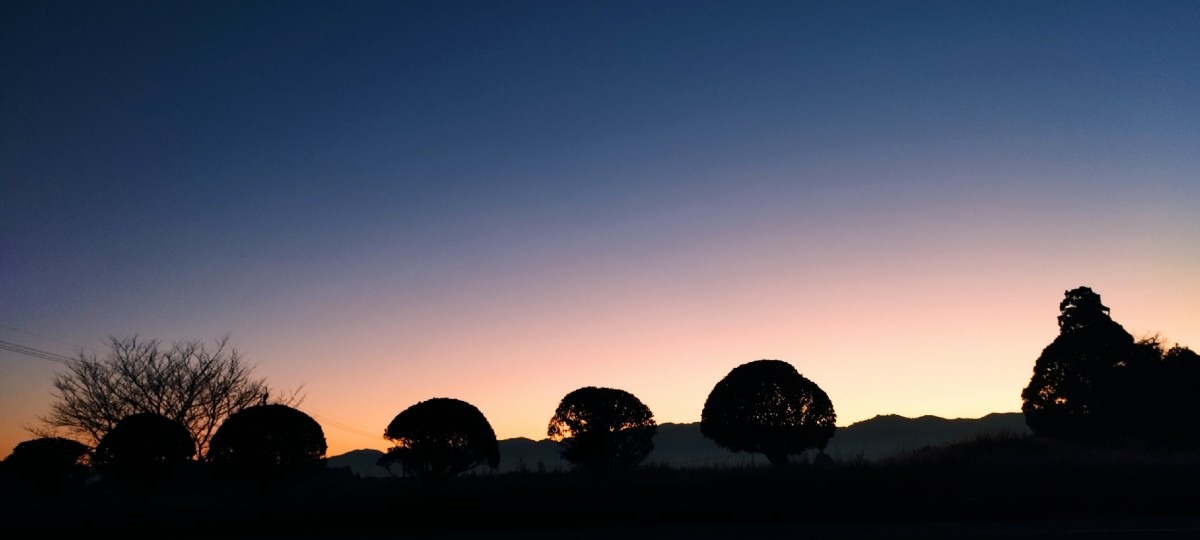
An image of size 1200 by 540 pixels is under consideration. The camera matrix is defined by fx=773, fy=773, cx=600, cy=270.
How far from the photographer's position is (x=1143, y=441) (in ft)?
102

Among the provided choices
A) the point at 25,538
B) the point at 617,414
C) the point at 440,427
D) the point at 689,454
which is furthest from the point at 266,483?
the point at 689,454

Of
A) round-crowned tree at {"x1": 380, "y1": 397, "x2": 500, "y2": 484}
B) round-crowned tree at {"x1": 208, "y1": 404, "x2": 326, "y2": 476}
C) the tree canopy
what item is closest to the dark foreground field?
round-crowned tree at {"x1": 208, "y1": 404, "x2": 326, "y2": 476}

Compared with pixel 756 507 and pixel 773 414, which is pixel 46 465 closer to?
pixel 773 414

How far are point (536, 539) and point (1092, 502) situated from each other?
475 inches

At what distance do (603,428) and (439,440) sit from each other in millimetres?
5806

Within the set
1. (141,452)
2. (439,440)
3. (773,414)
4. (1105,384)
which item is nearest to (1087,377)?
(1105,384)

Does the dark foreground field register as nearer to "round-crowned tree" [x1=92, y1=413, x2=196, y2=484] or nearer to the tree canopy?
"round-crowned tree" [x1=92, y1=413, x2=196, y2=484]

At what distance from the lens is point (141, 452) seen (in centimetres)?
2911

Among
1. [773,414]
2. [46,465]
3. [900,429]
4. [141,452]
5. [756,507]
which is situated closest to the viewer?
[756,507]

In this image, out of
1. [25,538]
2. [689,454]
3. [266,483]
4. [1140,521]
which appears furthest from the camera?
[689,454]

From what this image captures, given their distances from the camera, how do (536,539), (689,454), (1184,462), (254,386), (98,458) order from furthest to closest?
(689,454) → (254,386) → (98,458) → (1184,462) → (536,539)

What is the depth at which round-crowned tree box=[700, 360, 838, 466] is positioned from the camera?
26844 mm

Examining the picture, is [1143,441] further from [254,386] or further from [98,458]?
[98,458]

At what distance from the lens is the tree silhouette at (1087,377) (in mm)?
33094
